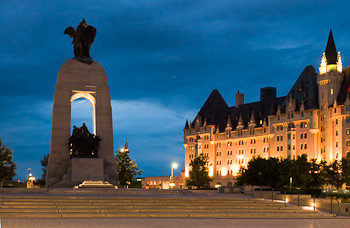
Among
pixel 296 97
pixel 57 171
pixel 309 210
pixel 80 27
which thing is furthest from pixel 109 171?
pixel 296 97

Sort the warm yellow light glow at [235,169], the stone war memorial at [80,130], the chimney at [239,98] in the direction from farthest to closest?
1. the chimney at [239,98]
2. the warm yellow light glow at [235,169]
3. the stone war memorial at [80,130]

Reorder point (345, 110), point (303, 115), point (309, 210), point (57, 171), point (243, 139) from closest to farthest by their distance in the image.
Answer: point (309, 210)
point (57, 171)
point (345, 110)
point (303, 115)
point (243, 139)

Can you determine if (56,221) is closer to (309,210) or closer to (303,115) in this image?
(309,210)

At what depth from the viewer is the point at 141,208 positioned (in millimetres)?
32094

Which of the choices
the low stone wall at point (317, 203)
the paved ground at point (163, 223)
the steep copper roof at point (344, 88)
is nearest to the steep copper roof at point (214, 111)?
the steep copper roof at point (344, 88)

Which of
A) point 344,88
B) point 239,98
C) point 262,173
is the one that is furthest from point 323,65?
point 262,173

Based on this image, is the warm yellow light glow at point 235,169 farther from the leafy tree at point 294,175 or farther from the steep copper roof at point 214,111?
the leafy tree at point 294,175

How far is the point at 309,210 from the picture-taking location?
3369 centimetres

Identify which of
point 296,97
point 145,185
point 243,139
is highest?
point 296,97

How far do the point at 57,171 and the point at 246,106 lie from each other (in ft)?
303

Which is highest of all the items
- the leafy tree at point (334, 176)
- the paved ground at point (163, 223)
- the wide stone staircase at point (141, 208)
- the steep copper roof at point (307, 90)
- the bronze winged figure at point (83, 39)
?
the steep copper roof at point (307, 90)

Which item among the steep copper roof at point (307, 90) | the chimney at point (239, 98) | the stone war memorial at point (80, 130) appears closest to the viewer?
the stone war memorial at point (80, 130)

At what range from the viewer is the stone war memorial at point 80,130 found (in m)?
53.2

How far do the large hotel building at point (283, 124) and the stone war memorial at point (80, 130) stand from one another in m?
60.3
